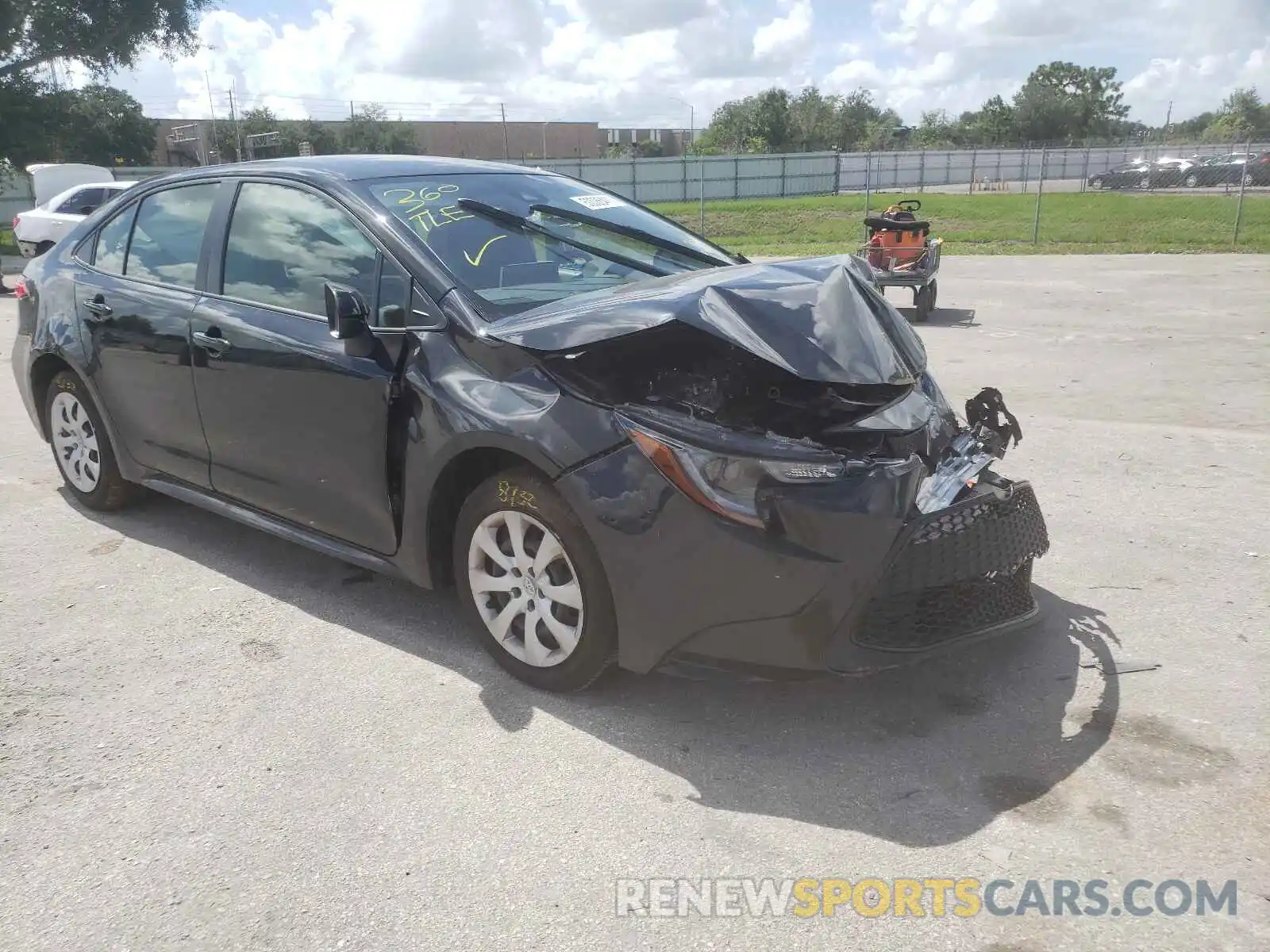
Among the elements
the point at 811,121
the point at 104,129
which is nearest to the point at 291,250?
the point at 104,129

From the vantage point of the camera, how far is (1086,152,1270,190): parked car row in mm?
37844

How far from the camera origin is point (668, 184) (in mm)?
41812

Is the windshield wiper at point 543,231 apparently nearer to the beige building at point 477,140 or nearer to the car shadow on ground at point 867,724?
the car shadow on ground at point 867,724

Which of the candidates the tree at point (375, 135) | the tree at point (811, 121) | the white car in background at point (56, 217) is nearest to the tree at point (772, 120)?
the tree at point (811, 121)

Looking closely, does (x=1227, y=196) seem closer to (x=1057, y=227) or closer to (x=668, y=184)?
(x=1057, y=227)

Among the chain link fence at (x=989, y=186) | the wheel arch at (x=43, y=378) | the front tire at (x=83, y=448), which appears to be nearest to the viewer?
the front tire at (x=83, y=448)

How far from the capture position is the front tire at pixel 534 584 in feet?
10.6

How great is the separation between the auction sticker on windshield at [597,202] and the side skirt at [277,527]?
1.74 m

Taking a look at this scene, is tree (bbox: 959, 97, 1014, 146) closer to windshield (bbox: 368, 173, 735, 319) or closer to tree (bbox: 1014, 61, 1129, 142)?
tree (bbox: 1014, 61, 1129, 142)

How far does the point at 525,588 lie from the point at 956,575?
136 cm

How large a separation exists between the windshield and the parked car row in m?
39.0

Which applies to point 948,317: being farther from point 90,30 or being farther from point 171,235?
point 90,30

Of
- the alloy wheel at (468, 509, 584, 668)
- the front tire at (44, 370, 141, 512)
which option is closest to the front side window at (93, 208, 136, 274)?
the front tire at (44, 370, 141, 512)

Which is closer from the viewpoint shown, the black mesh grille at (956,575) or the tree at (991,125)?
the black mesh grille at (956,575)
